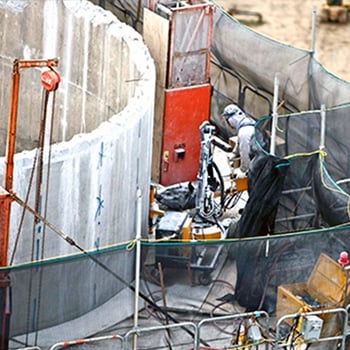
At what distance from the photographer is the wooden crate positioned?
25562mm

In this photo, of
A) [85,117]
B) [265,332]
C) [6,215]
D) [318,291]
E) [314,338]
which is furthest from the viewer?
[85,117]

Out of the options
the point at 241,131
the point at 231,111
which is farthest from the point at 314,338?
the point at 231,111

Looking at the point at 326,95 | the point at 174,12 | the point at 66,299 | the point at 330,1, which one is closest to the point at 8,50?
the point at 174,12

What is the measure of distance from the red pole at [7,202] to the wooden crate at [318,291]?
13.7 ft

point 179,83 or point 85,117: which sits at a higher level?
point 179,83

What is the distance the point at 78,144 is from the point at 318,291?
4.49 m

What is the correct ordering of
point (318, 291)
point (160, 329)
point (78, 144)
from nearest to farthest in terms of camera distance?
point (160, 329) < point (318, 291) < point (78, 144)

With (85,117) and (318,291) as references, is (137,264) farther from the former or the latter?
(85,117)

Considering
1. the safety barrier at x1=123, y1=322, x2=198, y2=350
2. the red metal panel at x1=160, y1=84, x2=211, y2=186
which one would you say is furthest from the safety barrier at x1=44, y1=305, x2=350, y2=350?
the red metal panel at x1=160, y1=84, x2=211, y2=186

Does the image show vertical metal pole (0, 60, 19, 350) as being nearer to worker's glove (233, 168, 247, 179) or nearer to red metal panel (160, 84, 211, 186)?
worker's glove (233, 168, 247, 179)

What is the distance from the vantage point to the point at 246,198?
31797 mm

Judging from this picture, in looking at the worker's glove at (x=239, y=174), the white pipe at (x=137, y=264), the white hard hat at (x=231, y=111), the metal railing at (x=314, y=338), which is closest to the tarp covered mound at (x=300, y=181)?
the metal railing at (x=314, y=338)

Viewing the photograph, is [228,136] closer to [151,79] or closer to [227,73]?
[227,73]

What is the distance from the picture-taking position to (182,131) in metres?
32.4
